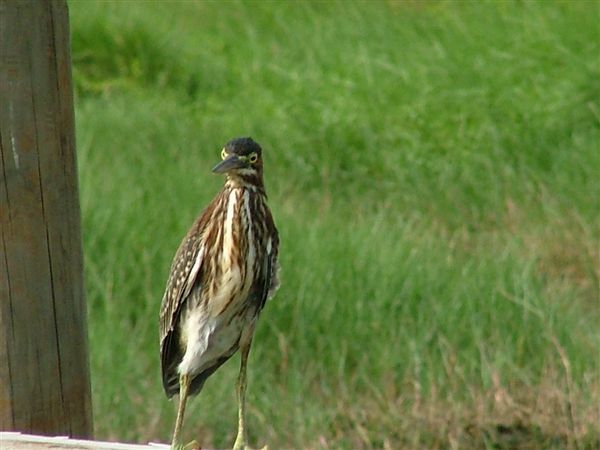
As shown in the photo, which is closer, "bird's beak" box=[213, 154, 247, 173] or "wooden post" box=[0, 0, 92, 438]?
"wooden post" box=[0, 0, 92, 438]

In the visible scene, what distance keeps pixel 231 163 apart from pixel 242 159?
0.05m

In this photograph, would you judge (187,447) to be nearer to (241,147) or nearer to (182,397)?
(182,397)

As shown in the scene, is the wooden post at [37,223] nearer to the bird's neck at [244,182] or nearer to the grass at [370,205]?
the bird's neck at [244,182]

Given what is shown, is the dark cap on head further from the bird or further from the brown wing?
the brown wing

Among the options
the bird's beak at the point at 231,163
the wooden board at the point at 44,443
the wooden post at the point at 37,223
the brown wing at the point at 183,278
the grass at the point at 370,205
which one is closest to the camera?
the wooden board at the point at 44,443

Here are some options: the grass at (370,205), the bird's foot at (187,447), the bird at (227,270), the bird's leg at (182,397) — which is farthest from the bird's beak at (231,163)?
the grass at (370,205)

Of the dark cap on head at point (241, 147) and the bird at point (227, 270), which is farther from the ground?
the dark cap on head at point (241, 147)

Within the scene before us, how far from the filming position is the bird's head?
4547 mm

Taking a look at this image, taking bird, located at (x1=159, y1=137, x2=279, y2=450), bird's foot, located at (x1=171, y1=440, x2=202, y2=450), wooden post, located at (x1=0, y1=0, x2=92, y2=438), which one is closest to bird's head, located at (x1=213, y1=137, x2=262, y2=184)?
bird, located at (x1=159, y1=137, x2=279, y2=450)

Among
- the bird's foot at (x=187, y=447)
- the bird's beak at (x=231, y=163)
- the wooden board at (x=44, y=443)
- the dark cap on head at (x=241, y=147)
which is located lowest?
the bird's foot at (x=187, y=447)

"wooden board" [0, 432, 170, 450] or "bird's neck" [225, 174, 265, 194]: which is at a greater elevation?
"bird's neck" [225, 174, 265, 194]

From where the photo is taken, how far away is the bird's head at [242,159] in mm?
4547

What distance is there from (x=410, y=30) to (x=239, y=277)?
7.71 meters

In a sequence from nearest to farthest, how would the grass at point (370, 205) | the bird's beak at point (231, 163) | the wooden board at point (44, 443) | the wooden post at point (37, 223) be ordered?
the wooden board at point (44, 443) → the wooden post at point (37, 223) → the bird's beak at point (231, 163) → the grass at point (370, 205)
